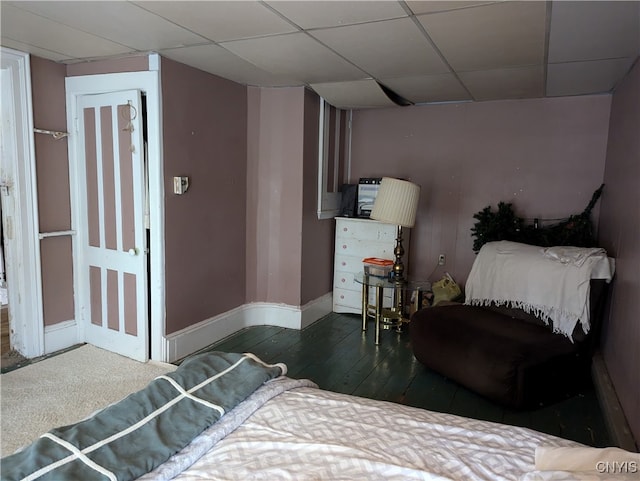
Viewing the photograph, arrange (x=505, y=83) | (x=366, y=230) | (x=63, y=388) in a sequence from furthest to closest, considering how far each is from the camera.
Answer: (x=366, y=230), (x=505, y=83), (x=63, y=388)

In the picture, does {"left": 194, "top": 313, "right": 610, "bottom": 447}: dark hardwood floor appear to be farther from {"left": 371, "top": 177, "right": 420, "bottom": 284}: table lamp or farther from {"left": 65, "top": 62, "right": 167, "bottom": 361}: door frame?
{"left": 371, "top": 177, "right": 420, "bottom": 284}: table lamp

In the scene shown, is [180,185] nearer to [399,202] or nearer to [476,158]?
[399,202]

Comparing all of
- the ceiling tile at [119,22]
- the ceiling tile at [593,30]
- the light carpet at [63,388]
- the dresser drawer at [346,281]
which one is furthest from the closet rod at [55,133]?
the ceiling tile at [593,30]

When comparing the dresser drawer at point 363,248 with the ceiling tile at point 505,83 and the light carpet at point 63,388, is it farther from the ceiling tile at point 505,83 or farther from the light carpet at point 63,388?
the light carpet at point 63,388

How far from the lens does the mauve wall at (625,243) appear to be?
2285 millimetres

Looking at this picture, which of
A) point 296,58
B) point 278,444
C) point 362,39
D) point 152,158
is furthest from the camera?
point 152,158

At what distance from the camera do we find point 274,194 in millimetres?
4062

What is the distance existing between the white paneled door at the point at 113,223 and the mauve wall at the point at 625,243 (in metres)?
3.01

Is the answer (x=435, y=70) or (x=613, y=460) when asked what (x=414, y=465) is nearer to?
(x=613, y=460)

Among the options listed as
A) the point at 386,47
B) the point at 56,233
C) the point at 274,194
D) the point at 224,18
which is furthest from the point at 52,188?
the point at 386,47

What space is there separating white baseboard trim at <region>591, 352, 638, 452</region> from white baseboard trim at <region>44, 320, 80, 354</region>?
12.1 ft

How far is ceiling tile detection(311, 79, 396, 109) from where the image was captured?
3615 millimetres

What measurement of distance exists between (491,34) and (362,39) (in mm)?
696

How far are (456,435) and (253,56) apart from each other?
2.55 metres
